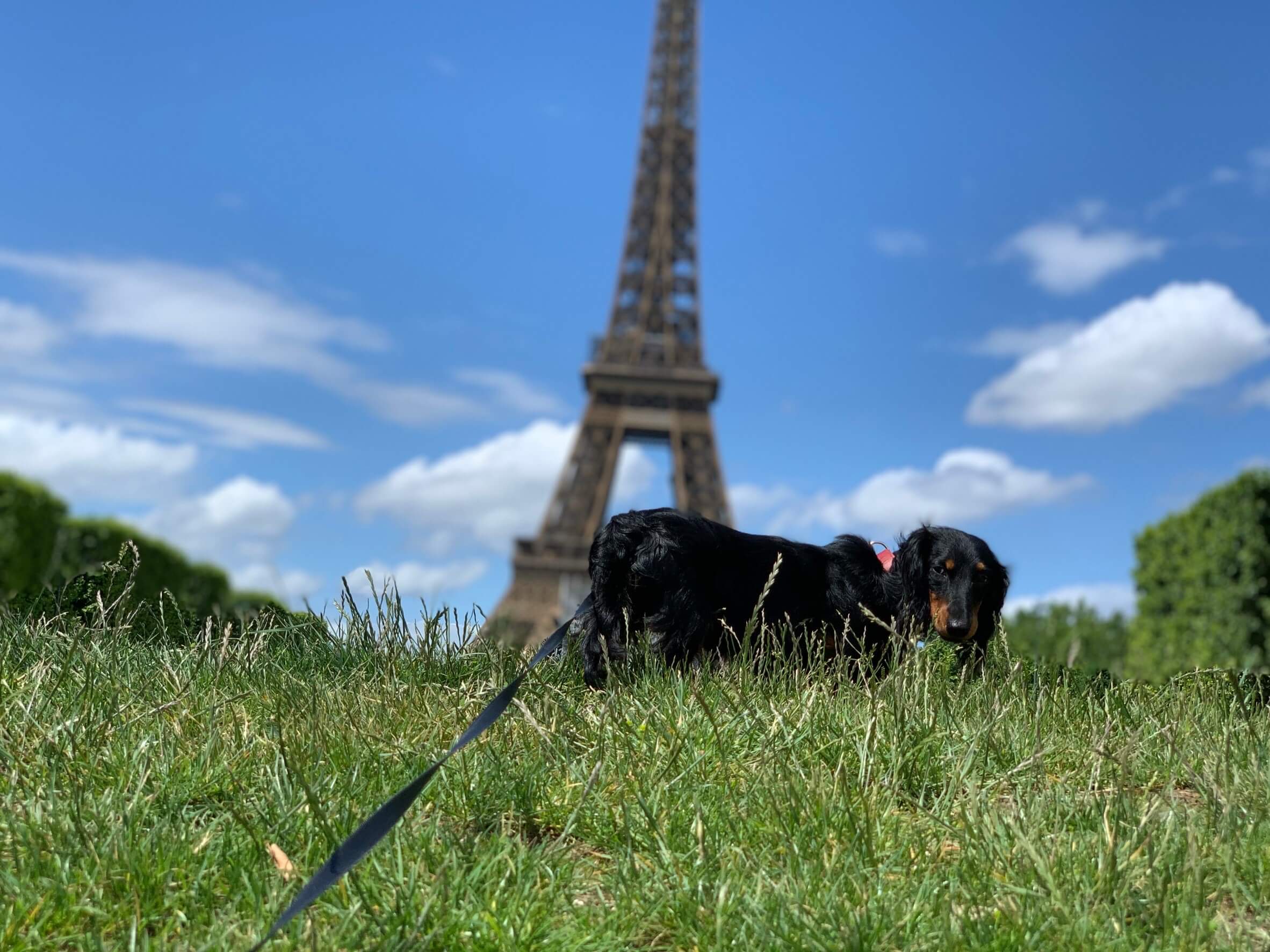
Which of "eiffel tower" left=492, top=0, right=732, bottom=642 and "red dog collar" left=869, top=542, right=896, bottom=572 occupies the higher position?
"eiffel tower" left=492, top=0, right=732, bottom=642

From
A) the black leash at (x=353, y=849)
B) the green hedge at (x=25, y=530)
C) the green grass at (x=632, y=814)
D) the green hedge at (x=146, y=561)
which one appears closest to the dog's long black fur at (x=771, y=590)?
the green grass at (x=632, y=814)

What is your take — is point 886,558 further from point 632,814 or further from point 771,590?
point 632,814

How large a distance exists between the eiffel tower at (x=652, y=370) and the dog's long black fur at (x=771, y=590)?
101 ft

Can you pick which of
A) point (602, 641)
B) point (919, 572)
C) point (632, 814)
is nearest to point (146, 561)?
point (602, 641)

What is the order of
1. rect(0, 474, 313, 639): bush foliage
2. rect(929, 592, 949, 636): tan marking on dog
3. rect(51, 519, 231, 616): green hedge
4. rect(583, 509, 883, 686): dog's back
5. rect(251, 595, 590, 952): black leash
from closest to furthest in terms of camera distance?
rect(251, 595, 590, 952): black leash, rect(583, 509, 883, 686): dog's back, rect(929, 592, 949, 636): tan marking on dog, rect(0, 474, 313, 639): bush foliage, rect(51, 519, 231, 616): green hedge

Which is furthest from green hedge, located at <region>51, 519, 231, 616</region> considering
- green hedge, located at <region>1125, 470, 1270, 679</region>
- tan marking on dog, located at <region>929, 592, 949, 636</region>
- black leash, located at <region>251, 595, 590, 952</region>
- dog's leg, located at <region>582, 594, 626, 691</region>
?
black leash, located at <region>251, 595, 590, 952</region>

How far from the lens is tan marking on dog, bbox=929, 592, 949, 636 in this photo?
526 centimetres

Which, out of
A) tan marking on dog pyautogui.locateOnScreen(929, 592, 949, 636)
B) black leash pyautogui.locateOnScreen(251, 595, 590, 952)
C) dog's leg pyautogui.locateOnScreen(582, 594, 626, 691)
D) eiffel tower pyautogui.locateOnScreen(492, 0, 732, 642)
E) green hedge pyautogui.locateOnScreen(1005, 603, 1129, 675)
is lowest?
black leash pyautogui.locateOnScreen(251, 595, 590, 952)

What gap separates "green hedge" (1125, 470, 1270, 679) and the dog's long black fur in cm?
1260

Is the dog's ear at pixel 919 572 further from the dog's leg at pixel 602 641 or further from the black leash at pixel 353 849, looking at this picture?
the black leash at pixel 353 849

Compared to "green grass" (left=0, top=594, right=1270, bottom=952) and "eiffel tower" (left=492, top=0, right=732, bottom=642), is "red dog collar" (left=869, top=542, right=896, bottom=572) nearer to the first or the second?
"green grass" (left=0, top=594, right=1270, bottom=952)

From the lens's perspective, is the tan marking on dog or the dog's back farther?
the tan marking on dog

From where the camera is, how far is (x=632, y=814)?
331cm

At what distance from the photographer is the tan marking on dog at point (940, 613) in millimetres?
5262
